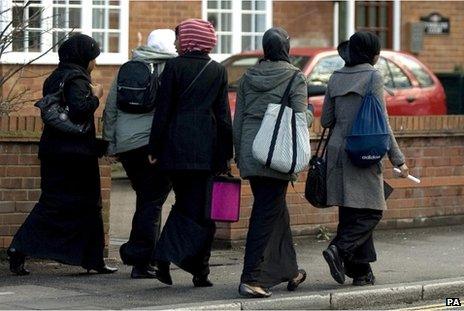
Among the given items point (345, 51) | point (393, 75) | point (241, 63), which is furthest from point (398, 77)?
point (345, 51)

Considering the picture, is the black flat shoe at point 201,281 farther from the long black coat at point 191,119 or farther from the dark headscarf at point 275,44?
the dark headscarf at point 275,44

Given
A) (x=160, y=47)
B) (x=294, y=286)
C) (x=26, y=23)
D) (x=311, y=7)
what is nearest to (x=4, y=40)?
(x=26, y=23)

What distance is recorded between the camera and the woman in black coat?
30.2ft

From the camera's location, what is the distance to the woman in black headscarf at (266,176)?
9.07 meters

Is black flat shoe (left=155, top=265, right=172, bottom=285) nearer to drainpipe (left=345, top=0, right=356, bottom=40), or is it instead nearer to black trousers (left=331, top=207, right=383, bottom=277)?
black trousers (left=331, top=207, right=383, bottom=277)

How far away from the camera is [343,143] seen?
9.49 metres

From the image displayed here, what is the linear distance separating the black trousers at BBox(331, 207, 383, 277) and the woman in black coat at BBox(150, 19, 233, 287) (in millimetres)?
914

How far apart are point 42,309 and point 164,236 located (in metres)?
1.18

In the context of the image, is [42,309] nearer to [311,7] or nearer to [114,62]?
[114,62]

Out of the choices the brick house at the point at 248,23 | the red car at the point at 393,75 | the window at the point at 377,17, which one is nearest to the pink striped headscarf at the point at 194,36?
the brick house at the point at 248,23

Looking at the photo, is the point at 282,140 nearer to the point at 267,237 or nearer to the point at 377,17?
the point at 267,237

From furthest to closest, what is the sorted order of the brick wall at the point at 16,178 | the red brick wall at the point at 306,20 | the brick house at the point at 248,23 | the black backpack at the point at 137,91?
the red brick wall at the point at 306,20, the brick house at the point at 248,23, the brick wall at the point at 16,178, the black backpack at the point at 137,91

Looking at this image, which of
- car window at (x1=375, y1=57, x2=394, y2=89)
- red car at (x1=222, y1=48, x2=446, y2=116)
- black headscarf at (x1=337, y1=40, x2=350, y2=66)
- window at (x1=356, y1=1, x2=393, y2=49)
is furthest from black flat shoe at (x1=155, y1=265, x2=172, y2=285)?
window at (x1=356, y1=1, x2=393, y2=49)

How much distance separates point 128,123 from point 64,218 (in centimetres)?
87
